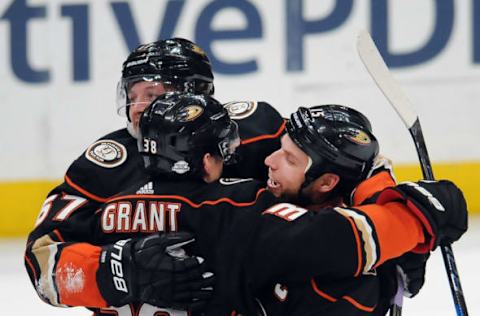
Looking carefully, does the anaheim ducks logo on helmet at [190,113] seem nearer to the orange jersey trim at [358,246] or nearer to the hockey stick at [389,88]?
the orange jersey trim at [358,246]

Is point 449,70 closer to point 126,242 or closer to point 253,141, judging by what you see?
point 253,141

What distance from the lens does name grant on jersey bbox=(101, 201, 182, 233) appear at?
68.7 inches

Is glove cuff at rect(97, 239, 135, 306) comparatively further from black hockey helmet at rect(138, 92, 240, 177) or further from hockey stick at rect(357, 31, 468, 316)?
hockey stick at rect(357, 31, 468, 316)

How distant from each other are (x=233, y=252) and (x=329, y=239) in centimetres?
16

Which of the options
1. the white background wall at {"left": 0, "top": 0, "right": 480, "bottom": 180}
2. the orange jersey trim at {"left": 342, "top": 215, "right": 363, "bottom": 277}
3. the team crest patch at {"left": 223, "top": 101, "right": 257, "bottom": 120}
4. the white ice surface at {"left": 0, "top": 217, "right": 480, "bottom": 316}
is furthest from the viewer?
the white background wall at {"left": 0, "top": 0, "right": 480, "bottom": 180}

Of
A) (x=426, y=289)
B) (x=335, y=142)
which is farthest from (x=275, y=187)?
(x=426, y=289)

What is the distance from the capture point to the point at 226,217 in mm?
1704

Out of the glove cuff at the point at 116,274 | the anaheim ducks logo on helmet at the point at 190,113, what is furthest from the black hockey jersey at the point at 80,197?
the anaheim ducks logo on helmet at the point at 190,113

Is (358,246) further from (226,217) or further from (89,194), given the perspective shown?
(89,194)

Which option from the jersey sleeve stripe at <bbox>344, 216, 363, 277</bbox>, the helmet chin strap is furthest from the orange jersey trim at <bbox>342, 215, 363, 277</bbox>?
the helmet chin strap

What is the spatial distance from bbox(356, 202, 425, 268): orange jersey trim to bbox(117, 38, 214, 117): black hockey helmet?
573 millimetres

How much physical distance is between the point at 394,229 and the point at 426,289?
153 centimetres

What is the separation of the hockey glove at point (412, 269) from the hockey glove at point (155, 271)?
0.33 metres

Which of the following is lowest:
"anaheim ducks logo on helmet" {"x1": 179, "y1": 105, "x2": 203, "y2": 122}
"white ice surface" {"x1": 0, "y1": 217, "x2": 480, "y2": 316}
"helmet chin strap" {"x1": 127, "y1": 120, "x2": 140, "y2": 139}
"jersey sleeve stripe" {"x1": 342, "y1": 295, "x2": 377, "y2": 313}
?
"white ice surface" {"x1": 0, "y1": 217, "x2": 480, "y2": 316}
